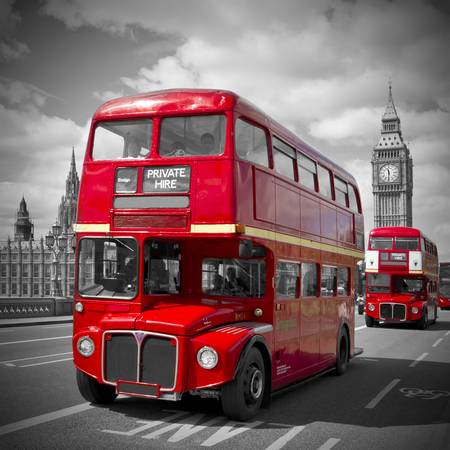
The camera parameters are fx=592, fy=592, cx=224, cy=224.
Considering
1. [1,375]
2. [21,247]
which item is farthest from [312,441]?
[21,247]

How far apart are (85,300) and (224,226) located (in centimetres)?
207

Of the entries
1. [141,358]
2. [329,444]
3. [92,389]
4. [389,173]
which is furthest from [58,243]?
[389,173]

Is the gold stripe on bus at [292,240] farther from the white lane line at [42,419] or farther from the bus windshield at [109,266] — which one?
the white lane line at [42,419]

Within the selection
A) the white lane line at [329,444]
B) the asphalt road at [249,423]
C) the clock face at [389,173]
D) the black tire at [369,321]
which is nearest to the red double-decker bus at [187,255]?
the asphalt road at [249,423]

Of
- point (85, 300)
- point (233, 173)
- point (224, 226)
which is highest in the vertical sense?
point (233, 173)

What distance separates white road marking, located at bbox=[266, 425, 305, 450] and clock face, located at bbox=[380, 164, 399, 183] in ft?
500

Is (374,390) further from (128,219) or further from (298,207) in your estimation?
(128,219)

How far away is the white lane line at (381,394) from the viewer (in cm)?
851

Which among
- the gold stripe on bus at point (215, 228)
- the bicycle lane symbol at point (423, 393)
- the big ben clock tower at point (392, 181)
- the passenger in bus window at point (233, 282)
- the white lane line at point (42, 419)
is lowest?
the bicycle lane symbol at point (423, 393)

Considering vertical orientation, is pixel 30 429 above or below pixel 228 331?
below

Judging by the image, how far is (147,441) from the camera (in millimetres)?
6160

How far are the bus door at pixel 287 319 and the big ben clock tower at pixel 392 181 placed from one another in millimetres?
146547

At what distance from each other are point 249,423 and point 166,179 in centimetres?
312

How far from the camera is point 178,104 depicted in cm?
755
